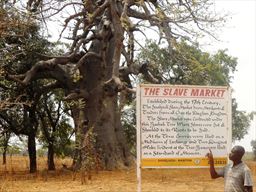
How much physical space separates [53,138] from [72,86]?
3727 millimetres

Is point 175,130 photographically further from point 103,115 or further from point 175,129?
point 103,115

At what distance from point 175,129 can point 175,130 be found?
14 mm

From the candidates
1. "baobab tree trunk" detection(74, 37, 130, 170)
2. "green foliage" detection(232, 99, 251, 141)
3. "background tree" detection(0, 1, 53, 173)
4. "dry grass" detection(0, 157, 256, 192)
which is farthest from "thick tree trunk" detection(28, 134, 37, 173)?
"green foliage" detection(232, 99, 251, 141)

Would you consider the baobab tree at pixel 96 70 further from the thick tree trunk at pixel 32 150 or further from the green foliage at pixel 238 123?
the green foliage at pixel 238 123

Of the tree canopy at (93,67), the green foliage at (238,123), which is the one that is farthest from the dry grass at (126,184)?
the green foliage at (238,123)

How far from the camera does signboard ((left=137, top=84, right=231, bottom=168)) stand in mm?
7309

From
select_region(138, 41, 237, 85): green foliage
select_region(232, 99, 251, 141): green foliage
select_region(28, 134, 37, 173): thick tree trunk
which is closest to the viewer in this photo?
select_region(138, 41, 237, 85): green foliage

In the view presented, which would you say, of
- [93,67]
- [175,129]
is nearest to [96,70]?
[93,67]

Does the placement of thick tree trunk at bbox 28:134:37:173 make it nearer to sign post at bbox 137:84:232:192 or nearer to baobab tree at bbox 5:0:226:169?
baobab tree at bbox 5:0:226:169

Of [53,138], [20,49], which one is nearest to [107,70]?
[20,49]

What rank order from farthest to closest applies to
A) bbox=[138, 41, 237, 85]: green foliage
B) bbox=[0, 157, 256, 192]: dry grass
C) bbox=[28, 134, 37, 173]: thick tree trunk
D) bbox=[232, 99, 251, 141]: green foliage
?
bbox=[232, 99, 251, 141]: green foliage → bbox=[28, 134, 37, 173]: thick tree trunk → bbox=[138, 41, 237, 85]: green foliage → bbox=[0, 157, 256, 192]: dry grass

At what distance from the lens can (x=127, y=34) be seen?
530 inches

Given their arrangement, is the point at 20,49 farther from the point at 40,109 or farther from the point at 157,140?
the point at 157,140

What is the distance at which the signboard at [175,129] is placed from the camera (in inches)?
288
